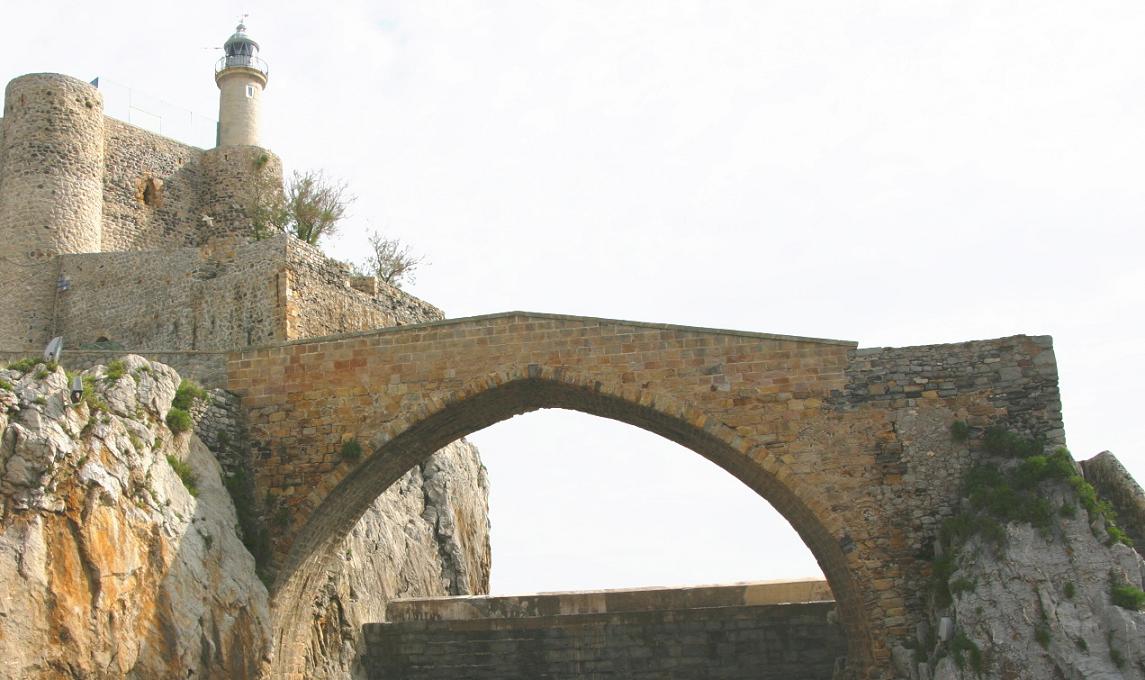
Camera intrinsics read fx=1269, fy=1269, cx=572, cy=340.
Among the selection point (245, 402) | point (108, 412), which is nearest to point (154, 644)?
point (108, 412)

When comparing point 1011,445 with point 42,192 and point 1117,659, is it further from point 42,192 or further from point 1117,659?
point 42,192

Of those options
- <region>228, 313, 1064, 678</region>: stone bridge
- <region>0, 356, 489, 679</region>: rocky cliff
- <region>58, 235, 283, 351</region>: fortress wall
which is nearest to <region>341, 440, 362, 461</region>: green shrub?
<region>228, 313, 1064, 678</region>: stone bridge

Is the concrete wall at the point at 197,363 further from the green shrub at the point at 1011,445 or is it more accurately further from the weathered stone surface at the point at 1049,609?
the green shrub at the point at 1011,445

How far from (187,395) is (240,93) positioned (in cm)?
1472

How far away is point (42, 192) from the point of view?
24953mm

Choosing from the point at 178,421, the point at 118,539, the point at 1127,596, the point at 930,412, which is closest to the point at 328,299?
the point at 178,421

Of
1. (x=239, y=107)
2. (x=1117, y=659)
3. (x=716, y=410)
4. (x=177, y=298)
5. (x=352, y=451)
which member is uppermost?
(x=239, y=107)

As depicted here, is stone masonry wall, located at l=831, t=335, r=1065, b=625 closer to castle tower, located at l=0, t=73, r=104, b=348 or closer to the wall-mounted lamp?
the wall-mounted lamp

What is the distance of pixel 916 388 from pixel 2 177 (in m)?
19.0

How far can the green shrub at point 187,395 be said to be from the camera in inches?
603

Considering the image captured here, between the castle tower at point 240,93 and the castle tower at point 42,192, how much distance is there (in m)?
2.93

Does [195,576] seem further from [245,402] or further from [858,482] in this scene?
[858,482]

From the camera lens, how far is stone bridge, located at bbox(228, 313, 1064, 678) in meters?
14.7

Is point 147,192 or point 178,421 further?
point 147,192
